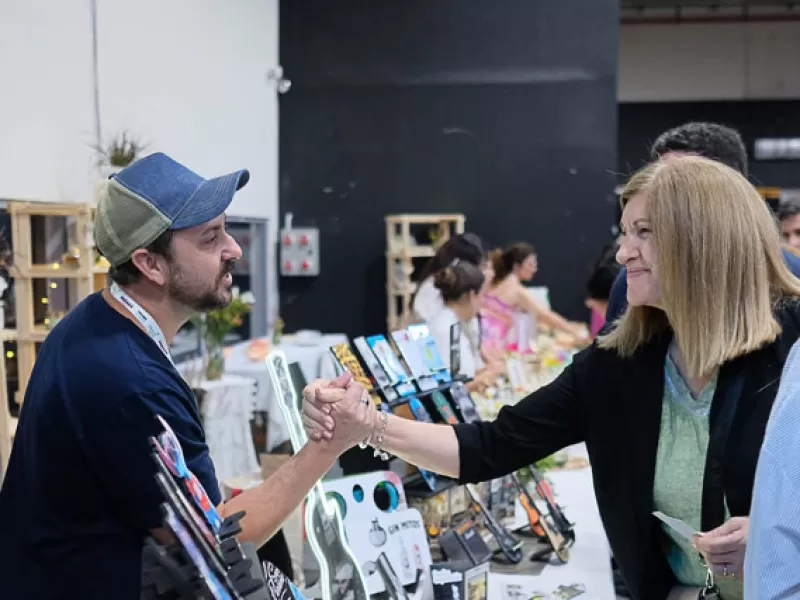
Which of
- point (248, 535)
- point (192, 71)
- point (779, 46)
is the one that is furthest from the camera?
point (779, 46)

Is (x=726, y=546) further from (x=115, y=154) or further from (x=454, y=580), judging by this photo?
(x=115, y=154)

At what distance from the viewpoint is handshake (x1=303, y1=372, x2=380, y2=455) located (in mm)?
1878

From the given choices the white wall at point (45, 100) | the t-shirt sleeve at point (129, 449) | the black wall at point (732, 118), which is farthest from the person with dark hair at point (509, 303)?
the black wall at point (732, 118)

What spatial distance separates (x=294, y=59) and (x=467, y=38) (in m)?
1.59

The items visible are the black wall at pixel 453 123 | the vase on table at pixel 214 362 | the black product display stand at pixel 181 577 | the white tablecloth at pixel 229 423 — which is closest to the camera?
the black product display stand at pixel 181 577

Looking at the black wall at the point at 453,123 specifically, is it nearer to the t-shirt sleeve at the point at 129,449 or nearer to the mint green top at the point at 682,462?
the mint green top at the point at 682,462

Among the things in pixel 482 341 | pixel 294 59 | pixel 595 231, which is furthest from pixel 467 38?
pixel 482 341

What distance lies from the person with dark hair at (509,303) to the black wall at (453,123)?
116cm

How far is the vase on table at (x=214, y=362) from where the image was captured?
5.44 m

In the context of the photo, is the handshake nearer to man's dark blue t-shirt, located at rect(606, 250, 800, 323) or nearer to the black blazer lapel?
the black blazer lapel

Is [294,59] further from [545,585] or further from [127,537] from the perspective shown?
[127,537]

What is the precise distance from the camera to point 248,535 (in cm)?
167

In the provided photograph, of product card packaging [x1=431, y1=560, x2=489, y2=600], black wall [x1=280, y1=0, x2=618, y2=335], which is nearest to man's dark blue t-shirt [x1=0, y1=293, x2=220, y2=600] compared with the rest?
product card packaging [x1=431, y1=560, x2=489, y2=600]

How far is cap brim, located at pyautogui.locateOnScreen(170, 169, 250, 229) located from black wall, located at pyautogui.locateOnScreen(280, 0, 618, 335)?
22.4 ft
